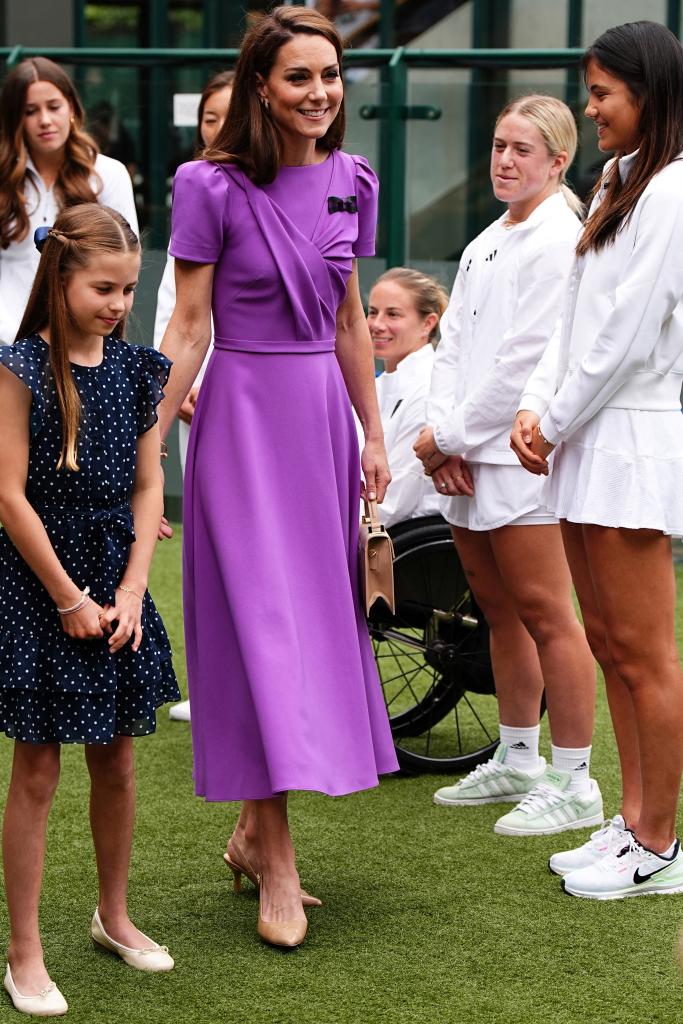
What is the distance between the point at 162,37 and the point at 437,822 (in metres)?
9.80

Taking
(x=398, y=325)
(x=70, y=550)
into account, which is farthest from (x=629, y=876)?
(x=398, y=325)

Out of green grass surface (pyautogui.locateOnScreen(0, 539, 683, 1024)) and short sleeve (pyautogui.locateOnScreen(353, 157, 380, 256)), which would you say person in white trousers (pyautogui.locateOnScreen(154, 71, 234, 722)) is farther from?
green grass surface (pyautogui.locateOnScreen(0, 539, 683, 1024))

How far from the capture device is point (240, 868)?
3455 millimetres

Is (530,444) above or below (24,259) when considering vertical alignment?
below

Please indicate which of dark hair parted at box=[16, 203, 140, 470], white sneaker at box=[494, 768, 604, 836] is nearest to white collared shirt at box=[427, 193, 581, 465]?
white sneaker at box=[494, 768, 604, 836]

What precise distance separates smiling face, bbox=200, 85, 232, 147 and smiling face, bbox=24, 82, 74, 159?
59 centimetres

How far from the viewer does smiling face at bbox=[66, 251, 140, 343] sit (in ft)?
9.29

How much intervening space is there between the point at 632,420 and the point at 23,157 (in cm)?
238

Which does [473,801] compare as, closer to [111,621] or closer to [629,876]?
[629,876]

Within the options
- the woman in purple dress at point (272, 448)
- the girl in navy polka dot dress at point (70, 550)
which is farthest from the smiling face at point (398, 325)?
the girl in navy polka dot dress at point (70, 550)

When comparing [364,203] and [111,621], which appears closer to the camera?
[111,621]

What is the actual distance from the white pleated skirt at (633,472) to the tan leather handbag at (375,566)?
43 centimetres

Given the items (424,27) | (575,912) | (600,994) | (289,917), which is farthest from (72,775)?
(424,27)

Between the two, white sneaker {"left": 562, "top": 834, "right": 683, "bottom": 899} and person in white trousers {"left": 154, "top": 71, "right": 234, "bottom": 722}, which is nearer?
white sneaker {"left": 562, "top": 834, "right": 683, "bottom": 899}
